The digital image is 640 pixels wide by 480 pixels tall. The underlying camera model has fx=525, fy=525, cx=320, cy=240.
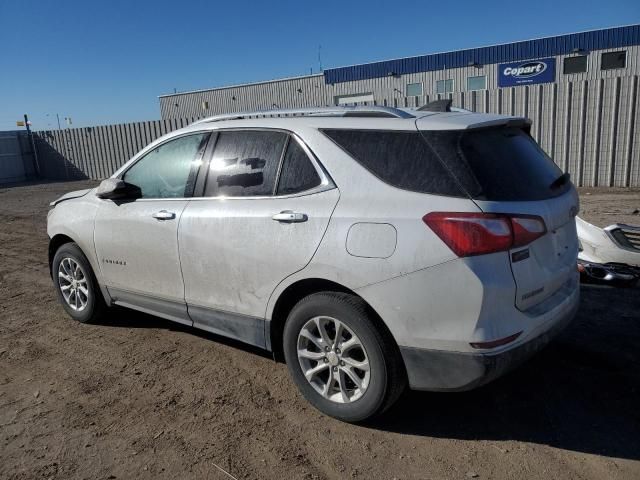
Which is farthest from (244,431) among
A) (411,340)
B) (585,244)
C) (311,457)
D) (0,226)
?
(0,226)

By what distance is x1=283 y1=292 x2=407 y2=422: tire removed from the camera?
288 cm

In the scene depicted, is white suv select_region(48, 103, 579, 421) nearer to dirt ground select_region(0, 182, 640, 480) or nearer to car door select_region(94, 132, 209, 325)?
car door select_region(94, 132, 209, 325)

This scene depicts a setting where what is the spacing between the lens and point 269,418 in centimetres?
326

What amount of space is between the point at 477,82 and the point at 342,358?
2518 cm

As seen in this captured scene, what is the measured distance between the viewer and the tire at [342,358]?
288 centimetres

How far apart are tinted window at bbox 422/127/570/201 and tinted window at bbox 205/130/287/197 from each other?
1.07 meters

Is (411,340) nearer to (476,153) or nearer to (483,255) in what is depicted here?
(483,255)

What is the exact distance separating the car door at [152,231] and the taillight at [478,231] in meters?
2.02

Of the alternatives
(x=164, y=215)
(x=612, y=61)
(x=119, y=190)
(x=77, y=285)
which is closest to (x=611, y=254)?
(x=164, y=215)

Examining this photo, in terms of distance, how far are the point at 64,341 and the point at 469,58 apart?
24.7 m

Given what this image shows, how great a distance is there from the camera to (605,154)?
38.6 ft

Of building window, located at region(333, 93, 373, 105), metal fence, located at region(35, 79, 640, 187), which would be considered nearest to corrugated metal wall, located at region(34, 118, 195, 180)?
metal fence, located at region(35, 79, 640, 187)

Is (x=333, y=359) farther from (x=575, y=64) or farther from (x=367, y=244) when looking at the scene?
(x=575, y=64)

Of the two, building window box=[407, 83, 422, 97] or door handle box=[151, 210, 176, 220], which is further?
building window box=[407, 83, 422, 97]
